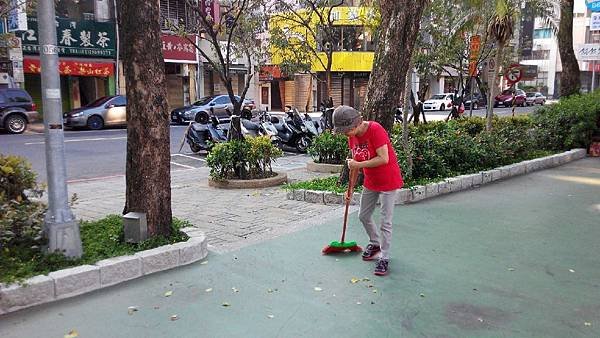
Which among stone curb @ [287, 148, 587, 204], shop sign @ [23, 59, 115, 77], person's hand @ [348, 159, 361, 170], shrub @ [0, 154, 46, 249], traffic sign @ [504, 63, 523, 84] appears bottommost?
stone curb @ [287, 148, 587, 204]

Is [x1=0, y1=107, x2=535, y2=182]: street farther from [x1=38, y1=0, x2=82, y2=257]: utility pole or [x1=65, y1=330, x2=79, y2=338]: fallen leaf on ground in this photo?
[x1=65, y1=330, x2=79, y2=338]: fallen leaf on ground

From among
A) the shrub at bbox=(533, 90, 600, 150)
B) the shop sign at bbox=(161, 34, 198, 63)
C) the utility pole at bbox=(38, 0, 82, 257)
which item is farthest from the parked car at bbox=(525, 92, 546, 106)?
the utility pole at bbox=(38, 0, 82, 257)

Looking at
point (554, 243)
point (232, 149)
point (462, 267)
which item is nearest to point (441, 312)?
point (462, 267)

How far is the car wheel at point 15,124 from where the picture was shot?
1905 cm

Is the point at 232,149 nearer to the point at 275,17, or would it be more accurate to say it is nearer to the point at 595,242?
the point at 595,242

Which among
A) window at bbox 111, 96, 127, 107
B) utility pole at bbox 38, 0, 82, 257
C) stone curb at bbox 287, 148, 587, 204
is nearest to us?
utility pole at bbox 38, 0, 82, 257

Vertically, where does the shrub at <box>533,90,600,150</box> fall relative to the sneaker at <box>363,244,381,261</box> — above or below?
above

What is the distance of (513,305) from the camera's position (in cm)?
393

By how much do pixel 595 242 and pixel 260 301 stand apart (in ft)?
12.3

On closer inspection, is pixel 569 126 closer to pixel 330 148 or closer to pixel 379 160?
pixel 330 148

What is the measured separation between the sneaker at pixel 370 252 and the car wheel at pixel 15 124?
18.1 metres

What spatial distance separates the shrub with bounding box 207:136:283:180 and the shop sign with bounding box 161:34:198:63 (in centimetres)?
2011

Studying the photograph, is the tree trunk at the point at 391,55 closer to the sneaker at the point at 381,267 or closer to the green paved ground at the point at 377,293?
the green paved ground at the point at 377,293

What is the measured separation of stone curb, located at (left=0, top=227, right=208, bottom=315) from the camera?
378 centimetres
